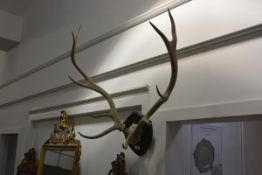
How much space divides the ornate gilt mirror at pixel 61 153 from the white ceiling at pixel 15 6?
2.11 meters

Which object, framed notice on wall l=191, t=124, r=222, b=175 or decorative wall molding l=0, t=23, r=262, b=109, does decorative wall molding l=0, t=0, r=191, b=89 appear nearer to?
decorative wall molding l=0, t=23, r=262, b=109

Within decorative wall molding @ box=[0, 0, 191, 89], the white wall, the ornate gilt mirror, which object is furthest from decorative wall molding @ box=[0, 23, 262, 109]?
the ornate gilt mirror

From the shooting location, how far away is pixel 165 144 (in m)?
1.88

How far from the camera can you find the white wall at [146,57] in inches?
63.2

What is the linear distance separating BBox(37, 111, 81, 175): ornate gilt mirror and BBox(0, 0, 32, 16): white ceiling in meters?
2.11

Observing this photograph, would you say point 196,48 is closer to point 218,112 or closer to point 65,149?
point 218,112

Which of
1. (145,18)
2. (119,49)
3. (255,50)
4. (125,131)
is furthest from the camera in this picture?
(119,49)

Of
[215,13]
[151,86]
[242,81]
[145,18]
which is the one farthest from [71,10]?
[242,81]

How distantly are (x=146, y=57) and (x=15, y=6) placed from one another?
283 centimetres

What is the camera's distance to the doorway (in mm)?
4277

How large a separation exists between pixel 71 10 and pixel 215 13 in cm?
181

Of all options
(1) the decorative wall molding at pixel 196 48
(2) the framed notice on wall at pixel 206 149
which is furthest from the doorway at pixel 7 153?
(2) the framed notice on wall at pixel 206 149

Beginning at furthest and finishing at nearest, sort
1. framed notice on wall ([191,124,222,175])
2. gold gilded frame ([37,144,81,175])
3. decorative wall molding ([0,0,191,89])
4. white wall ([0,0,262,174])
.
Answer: gold gilded frame ([37,144,81,175]), framed notice on wall ([191,124,222,175]), decorative wall molding ([0,0,191,89]), white wall ([0,0,262,174])

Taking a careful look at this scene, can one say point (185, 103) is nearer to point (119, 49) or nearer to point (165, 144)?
point (165, 144)
